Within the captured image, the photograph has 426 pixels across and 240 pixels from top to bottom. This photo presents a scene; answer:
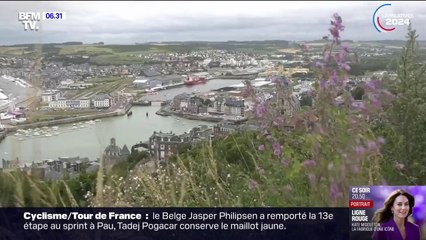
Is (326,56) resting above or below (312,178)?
above

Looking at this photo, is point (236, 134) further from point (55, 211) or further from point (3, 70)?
point (3, 70)

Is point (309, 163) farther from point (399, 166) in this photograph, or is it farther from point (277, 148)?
point (399, 166)

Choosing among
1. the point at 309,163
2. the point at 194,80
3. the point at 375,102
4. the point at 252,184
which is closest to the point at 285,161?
the point at 309,163

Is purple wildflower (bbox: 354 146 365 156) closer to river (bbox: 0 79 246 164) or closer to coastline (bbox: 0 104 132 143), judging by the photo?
river (bbox: 0 79 246 164)

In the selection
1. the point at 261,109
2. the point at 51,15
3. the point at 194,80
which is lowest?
the point at 261,109

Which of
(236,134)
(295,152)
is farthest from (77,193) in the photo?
(295,152)

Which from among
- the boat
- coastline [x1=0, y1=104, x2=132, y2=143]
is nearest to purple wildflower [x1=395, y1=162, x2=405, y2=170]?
the boat
